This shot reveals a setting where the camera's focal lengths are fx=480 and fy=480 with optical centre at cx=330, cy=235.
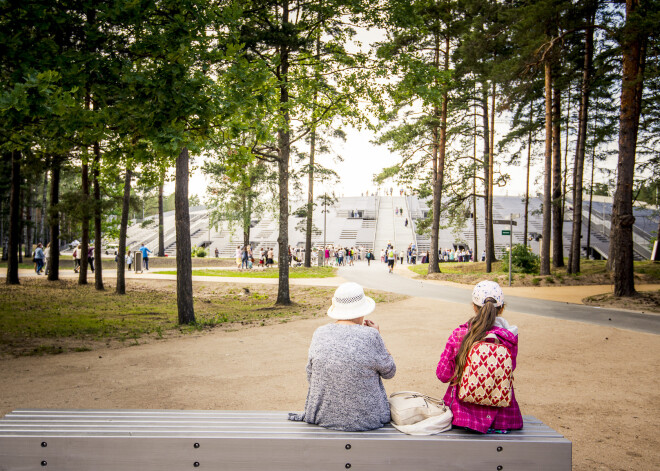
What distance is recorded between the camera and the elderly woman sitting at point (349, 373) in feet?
9.58

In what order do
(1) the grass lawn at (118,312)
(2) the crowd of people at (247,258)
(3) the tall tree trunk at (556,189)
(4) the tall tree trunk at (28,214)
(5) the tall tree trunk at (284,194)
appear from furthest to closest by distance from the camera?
(2) the crowd of people at (247,258) → (4) the tall tree trunk at (28,214) → (3) the tall tree trunk at (556,189) → (5) the tall tree trunk at (284,194) → (1) the grass lawn at (118,312)

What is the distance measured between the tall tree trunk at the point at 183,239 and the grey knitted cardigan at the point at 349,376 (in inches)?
304

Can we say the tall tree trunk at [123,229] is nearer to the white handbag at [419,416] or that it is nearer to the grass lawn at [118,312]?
the grass lawn at [118,312]

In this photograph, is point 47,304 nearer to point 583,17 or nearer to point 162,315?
point 162,315

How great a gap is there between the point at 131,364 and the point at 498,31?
18.6m

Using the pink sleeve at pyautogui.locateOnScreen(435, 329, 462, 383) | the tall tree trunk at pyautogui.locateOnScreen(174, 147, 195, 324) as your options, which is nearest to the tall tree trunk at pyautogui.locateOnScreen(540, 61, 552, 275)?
the tall tree trunk at pyautogui.locateOnScreen(174, 147, 195, 324)

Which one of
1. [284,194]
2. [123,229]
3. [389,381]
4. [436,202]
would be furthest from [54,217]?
[436,202]

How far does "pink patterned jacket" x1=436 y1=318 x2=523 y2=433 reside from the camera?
9.77ft

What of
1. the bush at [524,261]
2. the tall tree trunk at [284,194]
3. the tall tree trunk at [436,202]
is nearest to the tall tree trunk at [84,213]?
the tall tree trunk at [284,194]

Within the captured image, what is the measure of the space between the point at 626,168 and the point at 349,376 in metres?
13.5

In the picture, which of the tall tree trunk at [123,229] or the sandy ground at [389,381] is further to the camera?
the tall tree trunk at [123,229]

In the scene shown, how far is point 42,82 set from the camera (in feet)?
17.5

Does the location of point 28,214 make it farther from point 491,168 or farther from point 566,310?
point 566,310

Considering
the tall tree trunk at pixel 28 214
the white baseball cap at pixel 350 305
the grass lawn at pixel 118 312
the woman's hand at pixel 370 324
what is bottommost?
the grass lawn at pixel 118 312
